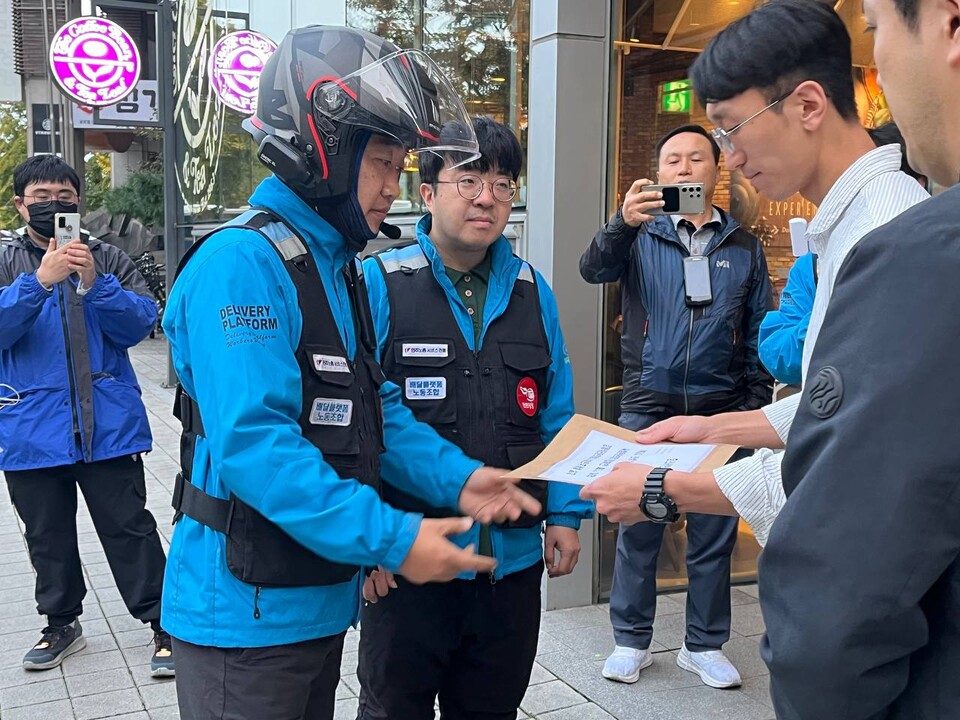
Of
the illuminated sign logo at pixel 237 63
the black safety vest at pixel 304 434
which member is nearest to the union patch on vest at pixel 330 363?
the black safety vest at pixel 304 434

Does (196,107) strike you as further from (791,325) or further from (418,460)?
(418,460)

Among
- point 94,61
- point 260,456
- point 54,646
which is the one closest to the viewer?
point 260,456

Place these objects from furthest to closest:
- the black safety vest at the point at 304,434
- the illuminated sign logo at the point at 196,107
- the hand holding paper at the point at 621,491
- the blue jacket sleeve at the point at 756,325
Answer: the illuminated sign logo at the point at 196,107, the blue jacket sleeve at the point at 756,325, the hand holding paper at the point at 621,491, the black safety vest at the point at 304,434

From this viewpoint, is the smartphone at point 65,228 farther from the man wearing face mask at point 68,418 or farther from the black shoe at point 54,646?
the black shoe at point 54,646

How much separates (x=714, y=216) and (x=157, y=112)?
1069 cm

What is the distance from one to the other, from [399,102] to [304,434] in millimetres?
721

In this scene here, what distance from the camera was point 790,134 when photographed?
78.4 inches

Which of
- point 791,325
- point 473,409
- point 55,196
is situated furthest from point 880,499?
point 55,196

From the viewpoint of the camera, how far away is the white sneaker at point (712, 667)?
13.2 feet

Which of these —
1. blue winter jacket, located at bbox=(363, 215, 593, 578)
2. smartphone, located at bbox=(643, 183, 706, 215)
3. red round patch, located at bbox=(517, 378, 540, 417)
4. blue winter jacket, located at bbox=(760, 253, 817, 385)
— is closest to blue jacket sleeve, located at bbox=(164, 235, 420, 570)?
blue winter jacket, located at bbox=(363, 215, 593, 578)

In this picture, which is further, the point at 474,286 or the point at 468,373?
the point at 474,286

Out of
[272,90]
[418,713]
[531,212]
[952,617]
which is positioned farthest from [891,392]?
[531,212]

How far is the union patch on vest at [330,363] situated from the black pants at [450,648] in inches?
35.8

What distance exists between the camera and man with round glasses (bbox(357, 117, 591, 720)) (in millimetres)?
2674
